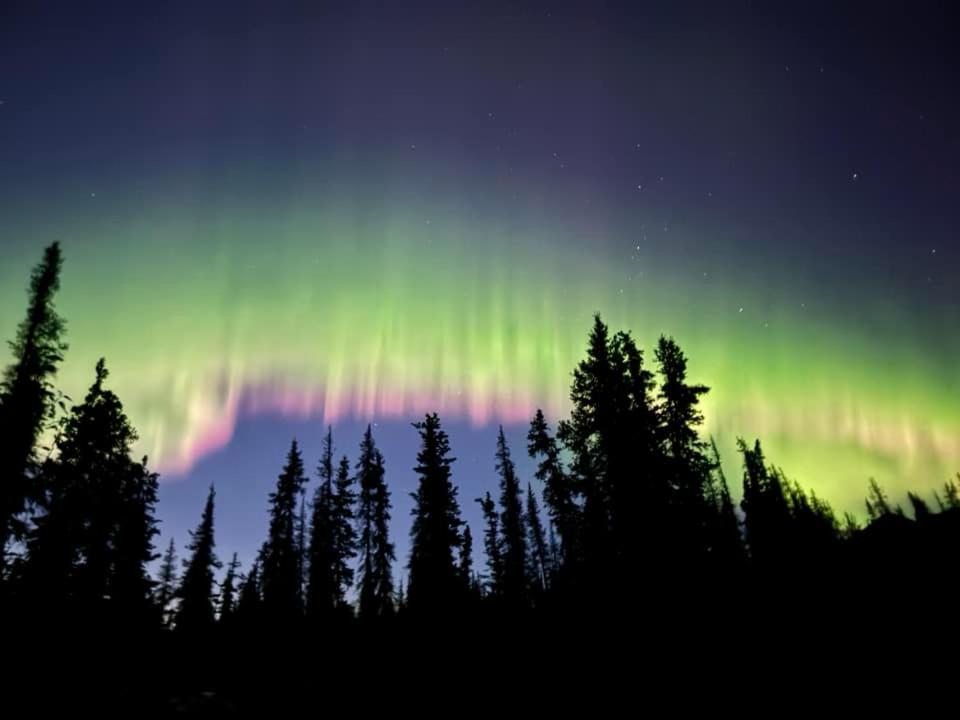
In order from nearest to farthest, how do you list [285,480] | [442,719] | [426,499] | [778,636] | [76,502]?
1. [778,636]
2. [442,719]
3. [76,502]
4. [426,499]
5. [285,480]

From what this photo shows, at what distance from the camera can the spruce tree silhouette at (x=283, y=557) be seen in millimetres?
37938

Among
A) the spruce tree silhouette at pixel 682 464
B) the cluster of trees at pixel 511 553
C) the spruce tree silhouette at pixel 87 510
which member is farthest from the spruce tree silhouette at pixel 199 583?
the spruce tree silhouette at pixel 682 464

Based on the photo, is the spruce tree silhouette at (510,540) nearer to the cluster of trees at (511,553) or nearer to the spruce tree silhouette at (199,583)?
the cluster of trees at (511,553)

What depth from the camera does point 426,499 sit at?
33875mm

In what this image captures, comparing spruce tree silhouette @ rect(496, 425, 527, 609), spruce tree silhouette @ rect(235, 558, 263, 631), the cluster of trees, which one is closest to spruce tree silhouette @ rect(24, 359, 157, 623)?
the cluster of trees

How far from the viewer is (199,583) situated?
141 ft

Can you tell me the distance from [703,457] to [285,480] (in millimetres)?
37604

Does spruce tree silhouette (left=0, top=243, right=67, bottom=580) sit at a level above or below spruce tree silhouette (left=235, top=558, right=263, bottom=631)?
above

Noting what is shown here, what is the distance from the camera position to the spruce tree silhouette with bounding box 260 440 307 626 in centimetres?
3794

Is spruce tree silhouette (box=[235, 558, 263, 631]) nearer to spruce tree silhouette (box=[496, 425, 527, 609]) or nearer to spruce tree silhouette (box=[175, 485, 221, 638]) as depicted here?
spruce tree silhouette (box=[175, 485, 221, 638])

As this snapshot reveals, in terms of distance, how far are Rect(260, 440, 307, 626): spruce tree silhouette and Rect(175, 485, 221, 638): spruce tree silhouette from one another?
488 centimetres

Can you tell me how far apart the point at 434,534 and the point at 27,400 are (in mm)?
22980

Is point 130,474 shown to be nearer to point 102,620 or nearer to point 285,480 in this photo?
point 102,620

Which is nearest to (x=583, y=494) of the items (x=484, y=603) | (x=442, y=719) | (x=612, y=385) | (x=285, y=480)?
(x=612, y=385)
